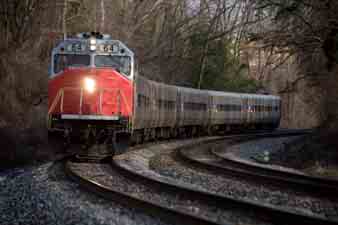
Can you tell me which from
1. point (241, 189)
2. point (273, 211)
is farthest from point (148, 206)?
point (241, 189)

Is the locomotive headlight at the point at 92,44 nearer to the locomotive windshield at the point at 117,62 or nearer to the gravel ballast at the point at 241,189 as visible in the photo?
the locomotive windshield at the point at 117,62

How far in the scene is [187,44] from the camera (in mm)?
40438

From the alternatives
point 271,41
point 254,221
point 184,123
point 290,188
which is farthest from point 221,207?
point 184,123

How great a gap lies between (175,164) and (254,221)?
24.4 feet

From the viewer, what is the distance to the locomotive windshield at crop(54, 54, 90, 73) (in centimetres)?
1427

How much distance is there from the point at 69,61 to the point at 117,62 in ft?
4.13

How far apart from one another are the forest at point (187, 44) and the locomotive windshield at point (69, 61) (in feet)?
11.4

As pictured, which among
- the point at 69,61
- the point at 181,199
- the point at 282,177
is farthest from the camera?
the point at 69,61

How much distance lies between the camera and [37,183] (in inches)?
397

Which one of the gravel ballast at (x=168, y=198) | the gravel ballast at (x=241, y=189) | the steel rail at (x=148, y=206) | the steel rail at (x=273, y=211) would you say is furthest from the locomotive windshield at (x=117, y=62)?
the steel rail at (x=273, y=211)

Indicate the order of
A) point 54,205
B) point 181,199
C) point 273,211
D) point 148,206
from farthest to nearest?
1. point 181,199
2. point 54,205
3. point 148,206
4. point 273,211

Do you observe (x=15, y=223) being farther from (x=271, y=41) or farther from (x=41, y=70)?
(x=41, y=70)

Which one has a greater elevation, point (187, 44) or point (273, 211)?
point (187, 44)

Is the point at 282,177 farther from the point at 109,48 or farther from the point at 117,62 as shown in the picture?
the point at 109,48
